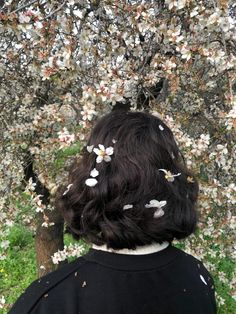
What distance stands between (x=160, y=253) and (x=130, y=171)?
27cm

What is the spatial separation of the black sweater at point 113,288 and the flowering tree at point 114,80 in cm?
98

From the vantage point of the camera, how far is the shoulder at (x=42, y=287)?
4.17ft

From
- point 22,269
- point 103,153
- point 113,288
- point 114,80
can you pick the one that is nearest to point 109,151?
point 103,153

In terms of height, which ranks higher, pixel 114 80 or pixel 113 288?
pixel 114 80

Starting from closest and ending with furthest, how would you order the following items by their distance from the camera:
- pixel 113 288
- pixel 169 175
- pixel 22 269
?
pixel 113 288 → pixel 169 175 → pixel 22 269

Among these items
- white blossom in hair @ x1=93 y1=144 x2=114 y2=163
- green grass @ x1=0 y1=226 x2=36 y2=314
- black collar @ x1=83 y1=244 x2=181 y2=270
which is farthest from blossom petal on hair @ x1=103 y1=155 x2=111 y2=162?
green grass @ x1=0 y1=226 x2=36 y2=314

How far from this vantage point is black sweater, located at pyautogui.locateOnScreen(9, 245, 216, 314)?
4.08 ft

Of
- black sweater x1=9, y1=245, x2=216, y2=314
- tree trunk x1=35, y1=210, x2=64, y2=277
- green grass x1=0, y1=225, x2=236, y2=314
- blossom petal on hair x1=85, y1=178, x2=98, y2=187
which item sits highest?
blossom petal on hair x1=85, y1=178, x2=98, y2=187

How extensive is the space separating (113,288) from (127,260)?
89 mm

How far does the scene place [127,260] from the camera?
1.29 m

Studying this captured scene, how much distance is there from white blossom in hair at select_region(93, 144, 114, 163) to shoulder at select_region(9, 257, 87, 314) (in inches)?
11.8

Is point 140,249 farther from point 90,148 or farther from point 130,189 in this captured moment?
point 90,148

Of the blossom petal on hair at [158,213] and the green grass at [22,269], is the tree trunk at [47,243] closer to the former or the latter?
the green grass at [22,269]

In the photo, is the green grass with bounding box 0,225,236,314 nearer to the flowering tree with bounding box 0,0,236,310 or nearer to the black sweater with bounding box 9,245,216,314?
the flowering tree with bounding box 0,0,236,310
